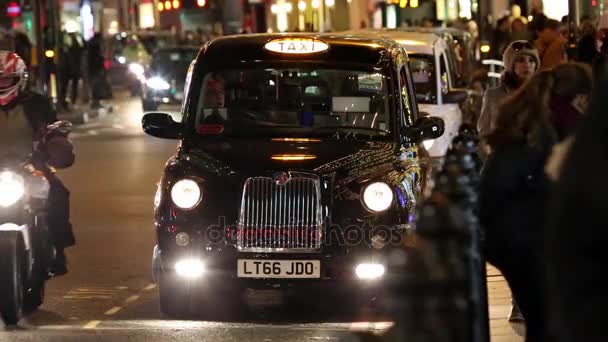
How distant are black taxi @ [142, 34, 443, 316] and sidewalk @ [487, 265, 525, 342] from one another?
2.52 feet

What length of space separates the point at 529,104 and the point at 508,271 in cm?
64

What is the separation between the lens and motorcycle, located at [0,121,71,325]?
367 inches

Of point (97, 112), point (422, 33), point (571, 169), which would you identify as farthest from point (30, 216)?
point (97, 112)

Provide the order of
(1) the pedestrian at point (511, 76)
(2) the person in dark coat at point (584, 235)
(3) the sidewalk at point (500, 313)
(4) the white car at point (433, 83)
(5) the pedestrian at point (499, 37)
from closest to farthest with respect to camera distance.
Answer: (2) the person in dark coat at point (584, 235)
(3) the sidewalk at point (500, 313)
(1) the pedestrian at point (511, 76)
(4) the white car at point (433, 83)
(5) the pedestrian at point (499, 37)

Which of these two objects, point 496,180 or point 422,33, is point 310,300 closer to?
point 496,180

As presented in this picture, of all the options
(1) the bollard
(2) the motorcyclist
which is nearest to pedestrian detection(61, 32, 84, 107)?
(2) the motorcyclist

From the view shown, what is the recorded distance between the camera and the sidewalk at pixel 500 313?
28.5ft

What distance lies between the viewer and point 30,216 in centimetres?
970

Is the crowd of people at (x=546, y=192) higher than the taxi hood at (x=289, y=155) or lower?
higher

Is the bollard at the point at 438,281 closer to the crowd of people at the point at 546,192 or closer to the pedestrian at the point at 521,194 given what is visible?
the crowd of people at the point at 546,192

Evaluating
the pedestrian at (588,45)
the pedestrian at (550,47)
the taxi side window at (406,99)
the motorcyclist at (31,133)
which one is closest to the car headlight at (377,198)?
the taxi side window at (406,99)

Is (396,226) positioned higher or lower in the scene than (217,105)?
lower

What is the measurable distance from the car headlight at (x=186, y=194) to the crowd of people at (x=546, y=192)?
184 cm

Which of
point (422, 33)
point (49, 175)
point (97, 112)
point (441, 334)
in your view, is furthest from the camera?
point (97, 112)
